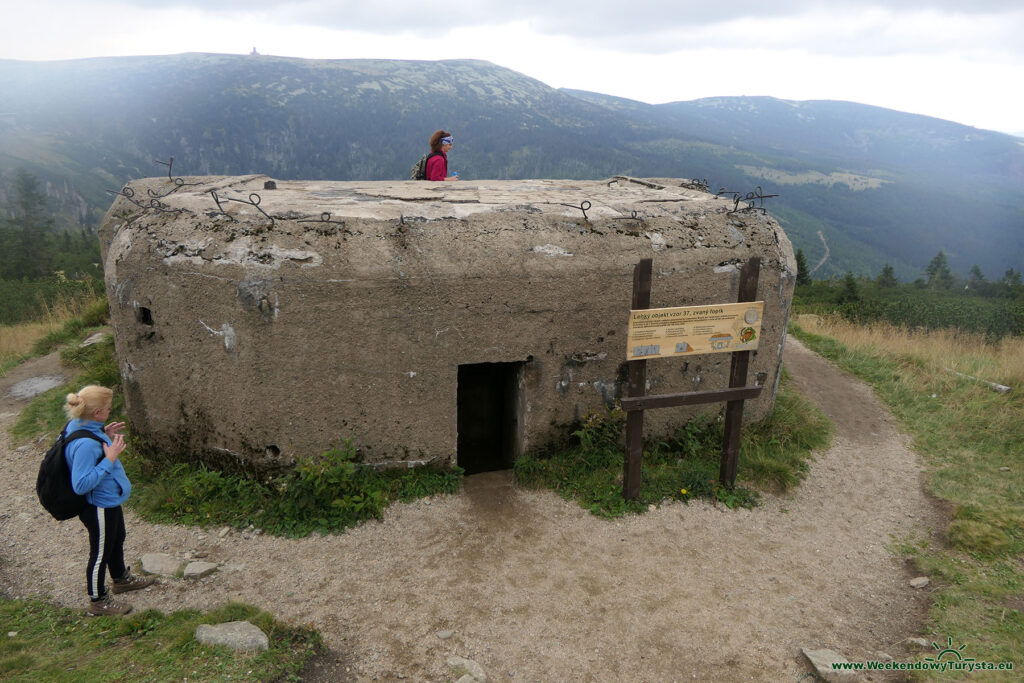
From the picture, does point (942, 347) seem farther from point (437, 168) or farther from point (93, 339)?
point (93, 339)

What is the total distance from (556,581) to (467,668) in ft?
3.65

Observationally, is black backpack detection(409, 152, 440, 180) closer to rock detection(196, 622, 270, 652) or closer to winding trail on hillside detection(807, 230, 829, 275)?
rock detection(196, 622, 270, 652)

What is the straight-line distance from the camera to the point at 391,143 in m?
127

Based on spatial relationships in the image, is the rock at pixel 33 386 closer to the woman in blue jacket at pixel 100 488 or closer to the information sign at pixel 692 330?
the woman in blue jacket at pixel 100 488

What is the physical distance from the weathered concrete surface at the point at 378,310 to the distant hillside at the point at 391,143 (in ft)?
311

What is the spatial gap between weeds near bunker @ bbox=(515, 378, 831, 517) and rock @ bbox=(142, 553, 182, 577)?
9.75 ft

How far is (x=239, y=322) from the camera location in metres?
5.16

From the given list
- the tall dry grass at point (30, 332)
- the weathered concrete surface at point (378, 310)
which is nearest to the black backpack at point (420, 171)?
the weathered concrete surface at point (378, 310)

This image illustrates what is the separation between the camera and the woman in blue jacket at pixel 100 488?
3814mm

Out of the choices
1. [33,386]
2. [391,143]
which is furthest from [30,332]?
[391,143]

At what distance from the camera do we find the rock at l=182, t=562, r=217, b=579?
181 inches

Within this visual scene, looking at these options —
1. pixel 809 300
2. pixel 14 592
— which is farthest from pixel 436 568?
pixel 809 300

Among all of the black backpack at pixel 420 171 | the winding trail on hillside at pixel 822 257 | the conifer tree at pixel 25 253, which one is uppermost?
the black backpack at pixel 420 171

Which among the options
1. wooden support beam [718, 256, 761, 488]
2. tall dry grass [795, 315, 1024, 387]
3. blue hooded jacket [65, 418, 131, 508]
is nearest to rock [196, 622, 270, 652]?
blue hooded jacket [65, 418, 131, 508]
